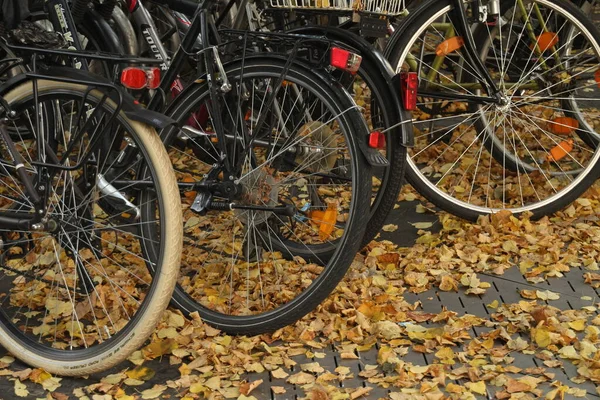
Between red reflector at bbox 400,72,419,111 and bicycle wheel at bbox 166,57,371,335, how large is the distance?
1.13 ft

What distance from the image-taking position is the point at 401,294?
16.9ft

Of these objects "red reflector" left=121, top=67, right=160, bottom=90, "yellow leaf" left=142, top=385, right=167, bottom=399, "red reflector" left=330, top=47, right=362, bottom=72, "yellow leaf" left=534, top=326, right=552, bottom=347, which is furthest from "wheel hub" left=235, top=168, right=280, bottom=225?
"yellow leaf" left=534, top=326, right=552, bottom=347

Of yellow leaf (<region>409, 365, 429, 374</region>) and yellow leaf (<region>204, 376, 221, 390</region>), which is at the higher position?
yellow leaf (<region>409, 365, 429, 374</region>)

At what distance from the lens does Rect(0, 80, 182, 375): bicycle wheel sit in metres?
4.17

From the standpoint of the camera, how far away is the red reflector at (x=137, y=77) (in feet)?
13.3

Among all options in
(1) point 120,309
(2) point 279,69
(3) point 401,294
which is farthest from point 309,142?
(1) point 120,309

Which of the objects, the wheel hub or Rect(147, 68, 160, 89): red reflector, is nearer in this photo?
Rect(147, 68, 160, 89): red reflector

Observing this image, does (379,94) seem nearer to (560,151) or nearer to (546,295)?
(546,295)

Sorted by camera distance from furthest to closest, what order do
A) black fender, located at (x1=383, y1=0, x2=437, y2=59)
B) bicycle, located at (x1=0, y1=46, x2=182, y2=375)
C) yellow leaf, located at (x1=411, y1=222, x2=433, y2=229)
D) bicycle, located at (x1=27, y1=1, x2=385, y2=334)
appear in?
yellow leaf, located at (x1=411, y1=222, x2=433, y2=229)
black fender, located at (x1=383, y1=0, x2=437, y2=59)
bicycle, located at (x1=27, y1=1, x2=385, y2=334)
bicycle, located at (x1=0, y1=46, x2=182, y2=375)

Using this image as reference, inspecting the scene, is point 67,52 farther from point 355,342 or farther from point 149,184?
point 355,342

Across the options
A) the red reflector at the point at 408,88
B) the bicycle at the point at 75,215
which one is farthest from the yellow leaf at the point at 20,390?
the red reflector at the point at 408,88

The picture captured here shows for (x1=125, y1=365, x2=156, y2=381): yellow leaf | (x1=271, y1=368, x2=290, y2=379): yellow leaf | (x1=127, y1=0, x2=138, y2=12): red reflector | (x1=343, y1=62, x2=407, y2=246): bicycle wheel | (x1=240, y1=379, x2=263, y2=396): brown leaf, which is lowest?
(x1=125, y1=365, x2=156, y2=381): yellow leaf

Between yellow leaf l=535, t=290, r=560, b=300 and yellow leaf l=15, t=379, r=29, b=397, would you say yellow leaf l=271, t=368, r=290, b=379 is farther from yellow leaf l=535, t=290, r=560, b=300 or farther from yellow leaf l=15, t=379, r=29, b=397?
yellow leaf l=535, t=290, r=560, b=300

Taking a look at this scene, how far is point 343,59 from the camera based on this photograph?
177 inches
